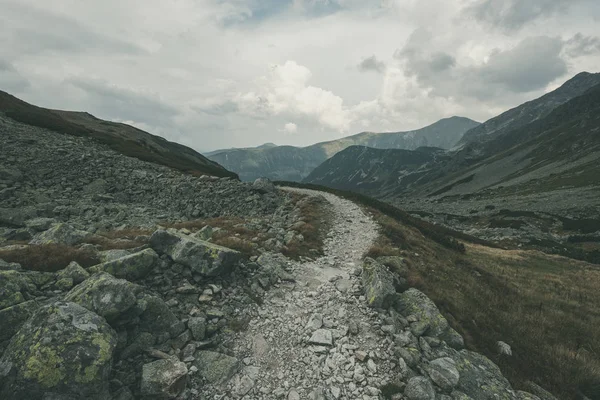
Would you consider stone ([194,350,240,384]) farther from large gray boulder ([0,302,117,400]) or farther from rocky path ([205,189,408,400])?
large gray boulder ([0,302,117,400])

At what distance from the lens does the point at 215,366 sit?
8.16 metres

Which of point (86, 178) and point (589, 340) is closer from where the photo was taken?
point (589, 340)

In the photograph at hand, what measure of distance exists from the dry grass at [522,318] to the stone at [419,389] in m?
3.76

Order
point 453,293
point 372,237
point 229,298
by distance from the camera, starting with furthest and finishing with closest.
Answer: point 372,237 < point 453,293 < point 229,298

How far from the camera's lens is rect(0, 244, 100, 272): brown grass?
9.50 m

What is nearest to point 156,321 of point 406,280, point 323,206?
point 406,280

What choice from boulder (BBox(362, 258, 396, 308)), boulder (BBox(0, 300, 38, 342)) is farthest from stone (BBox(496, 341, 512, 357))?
boulder (BBox(0, 300, 38, 342))

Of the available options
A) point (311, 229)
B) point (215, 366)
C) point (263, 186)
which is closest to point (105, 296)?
point (215, 366)

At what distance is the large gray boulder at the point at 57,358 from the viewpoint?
19.2ft

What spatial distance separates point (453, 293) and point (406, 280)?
291 centimetres

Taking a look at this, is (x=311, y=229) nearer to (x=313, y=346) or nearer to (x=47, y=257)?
(x=313, y=346)

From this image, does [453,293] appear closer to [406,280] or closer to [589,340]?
[406,280]

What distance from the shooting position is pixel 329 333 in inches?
384

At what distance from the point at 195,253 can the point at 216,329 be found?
3.51 meters
